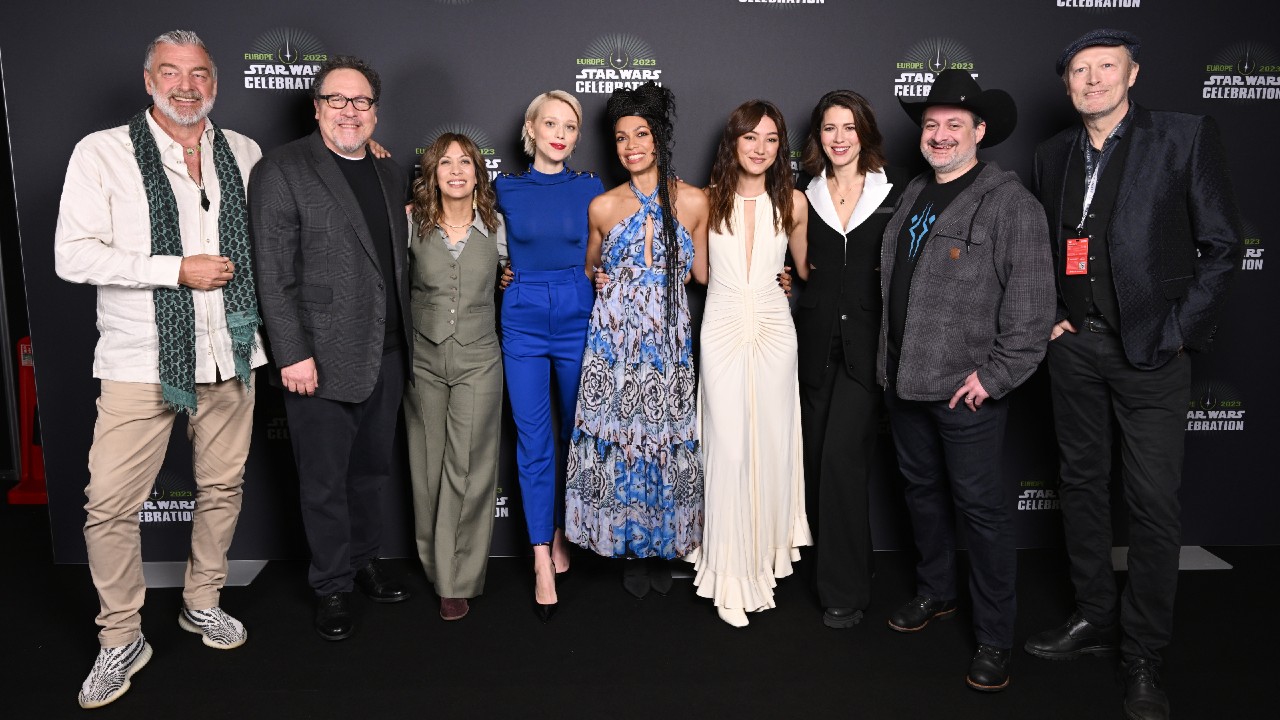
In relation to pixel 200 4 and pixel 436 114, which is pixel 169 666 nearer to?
pixel 436 114

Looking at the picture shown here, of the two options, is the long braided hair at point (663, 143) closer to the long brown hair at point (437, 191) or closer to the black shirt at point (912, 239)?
the long brown hair at point (437, 191)

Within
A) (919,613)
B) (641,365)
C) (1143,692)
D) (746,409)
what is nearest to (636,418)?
(641,365)

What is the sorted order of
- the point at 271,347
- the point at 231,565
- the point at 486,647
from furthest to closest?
the point at 231,565, the point at 486,647, the point at 271,347

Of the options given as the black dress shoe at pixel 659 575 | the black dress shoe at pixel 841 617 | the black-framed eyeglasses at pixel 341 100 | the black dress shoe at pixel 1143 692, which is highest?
the black-framed eyeglasses at pixel 341 100

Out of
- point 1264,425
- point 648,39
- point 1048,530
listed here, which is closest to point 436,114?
point 648,39

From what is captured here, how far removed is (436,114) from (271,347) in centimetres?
131

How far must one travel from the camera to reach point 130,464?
296 cm

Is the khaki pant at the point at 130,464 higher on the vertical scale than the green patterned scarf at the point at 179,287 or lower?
lower

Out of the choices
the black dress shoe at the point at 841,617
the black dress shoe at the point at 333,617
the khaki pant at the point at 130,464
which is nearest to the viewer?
the khaki pant at the point at 130,464

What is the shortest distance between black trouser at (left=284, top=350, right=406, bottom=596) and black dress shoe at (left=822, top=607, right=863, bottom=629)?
1831 millimetres

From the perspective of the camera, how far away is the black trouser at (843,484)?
3.39 metres

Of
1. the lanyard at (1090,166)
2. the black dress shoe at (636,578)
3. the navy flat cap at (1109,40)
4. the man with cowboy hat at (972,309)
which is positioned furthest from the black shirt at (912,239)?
the black dress shoe at (636,578)

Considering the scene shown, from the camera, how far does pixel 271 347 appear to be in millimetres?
3090

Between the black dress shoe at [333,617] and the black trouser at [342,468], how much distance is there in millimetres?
34
